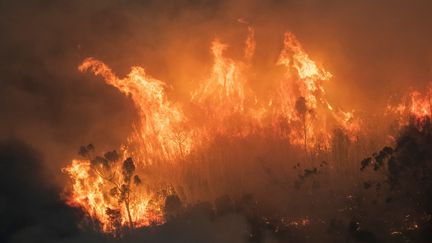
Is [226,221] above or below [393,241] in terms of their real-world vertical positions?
above

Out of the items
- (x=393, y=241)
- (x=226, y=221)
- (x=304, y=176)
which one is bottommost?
(x=393, y=241)

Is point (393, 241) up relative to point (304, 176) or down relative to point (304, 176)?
down

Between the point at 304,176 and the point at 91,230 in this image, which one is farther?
the point at 304,176

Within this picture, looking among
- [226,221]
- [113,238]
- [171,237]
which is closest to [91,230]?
[113,238]

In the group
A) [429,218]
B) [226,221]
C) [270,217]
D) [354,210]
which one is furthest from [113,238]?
[429,218]

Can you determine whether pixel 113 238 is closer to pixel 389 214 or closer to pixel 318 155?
pixel 318 155

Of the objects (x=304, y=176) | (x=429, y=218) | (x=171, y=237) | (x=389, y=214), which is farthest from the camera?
(x=304, y=176)

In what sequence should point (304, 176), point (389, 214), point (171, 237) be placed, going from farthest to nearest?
point (304, 176) → point (389, 214) → point (171, 237)

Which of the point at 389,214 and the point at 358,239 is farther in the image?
the point at 389,214

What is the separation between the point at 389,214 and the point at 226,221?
35688 millimetres

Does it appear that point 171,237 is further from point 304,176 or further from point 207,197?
point 304,176

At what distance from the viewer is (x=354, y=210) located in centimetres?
11056

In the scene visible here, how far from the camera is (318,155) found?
113500 mm

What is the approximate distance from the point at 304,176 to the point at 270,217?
1483cm
